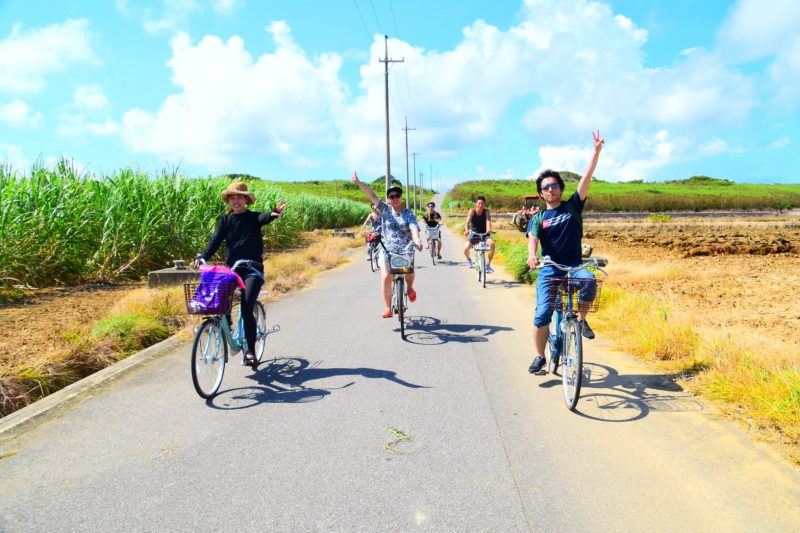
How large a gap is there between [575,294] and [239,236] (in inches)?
132

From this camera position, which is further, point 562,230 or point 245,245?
point 245,245

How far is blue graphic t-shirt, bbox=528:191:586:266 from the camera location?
4.86m

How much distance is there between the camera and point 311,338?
716cm

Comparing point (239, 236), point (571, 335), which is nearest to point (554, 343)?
point (571, 335)

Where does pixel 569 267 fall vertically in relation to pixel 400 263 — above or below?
above

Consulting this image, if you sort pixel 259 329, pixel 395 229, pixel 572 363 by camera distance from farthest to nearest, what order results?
pixel 395 229 → pixel 259 329 → pixel 572 363

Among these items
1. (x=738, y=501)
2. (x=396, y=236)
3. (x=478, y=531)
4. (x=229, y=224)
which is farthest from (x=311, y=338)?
(x=738, y=501)

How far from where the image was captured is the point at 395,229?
288 inches

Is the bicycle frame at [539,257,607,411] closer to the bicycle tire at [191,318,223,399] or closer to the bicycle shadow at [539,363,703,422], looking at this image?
the bicycle shadow at [539,363,703,422]

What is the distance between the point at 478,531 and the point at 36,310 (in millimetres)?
8267

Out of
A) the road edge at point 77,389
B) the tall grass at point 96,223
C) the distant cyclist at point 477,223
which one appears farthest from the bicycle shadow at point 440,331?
the tall grass at point 96,223

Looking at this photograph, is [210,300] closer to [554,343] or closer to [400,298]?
[400,298]

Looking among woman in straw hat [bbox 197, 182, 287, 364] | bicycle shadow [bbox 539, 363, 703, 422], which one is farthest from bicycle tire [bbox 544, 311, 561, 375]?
woman in straw hat [bbox 197, 182, 287, 364]

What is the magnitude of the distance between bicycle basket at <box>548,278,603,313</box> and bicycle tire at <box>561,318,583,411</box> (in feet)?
0.52
